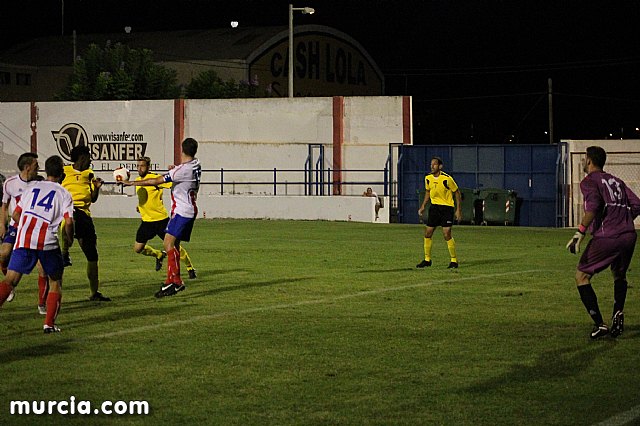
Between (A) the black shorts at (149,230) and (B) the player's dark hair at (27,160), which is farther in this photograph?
(A) the black shorts at (149,230)

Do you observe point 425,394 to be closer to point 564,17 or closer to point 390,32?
point 564,17

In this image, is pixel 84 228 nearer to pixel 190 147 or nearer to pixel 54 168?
pixel 190 147

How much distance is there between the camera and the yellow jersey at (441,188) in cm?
2075

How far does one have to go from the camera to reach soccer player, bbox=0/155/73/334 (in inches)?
455

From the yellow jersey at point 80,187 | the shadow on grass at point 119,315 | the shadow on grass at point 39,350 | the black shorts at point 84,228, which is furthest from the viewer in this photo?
the yellow jersey at point 80,187

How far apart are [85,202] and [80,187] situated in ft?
0.87

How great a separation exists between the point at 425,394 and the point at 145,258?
547 inches

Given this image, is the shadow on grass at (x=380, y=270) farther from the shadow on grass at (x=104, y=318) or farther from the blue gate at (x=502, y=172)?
the blue gate at (x=502, y=172)

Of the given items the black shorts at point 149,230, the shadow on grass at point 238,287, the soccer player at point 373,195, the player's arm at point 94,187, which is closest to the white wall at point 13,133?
the soccer player at point 373,195

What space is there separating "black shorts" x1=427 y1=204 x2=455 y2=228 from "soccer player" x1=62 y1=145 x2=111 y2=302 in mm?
6835

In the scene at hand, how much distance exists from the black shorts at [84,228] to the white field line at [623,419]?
8.61 meters

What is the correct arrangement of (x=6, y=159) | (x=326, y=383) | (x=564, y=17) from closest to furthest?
(x=326, y=383) < (x=6, y=159) < (x=564, y=17)

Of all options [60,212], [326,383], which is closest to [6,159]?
[60,212]

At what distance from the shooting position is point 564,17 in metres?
82.5
